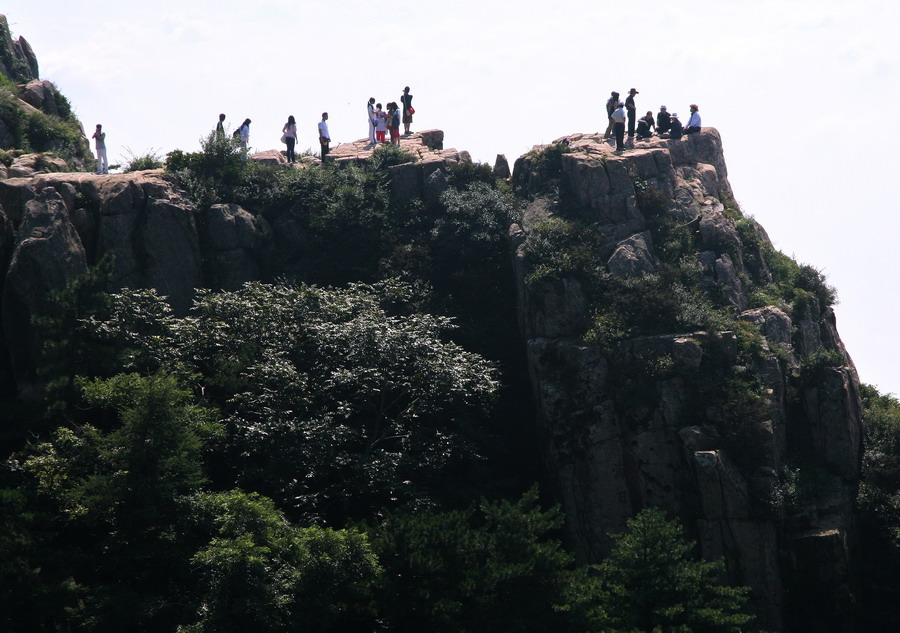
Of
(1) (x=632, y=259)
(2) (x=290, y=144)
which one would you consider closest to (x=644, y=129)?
(1) (x=632, y=259)

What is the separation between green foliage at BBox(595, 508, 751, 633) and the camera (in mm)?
26453

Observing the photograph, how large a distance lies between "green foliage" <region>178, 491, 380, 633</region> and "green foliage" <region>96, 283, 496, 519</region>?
4074 mm

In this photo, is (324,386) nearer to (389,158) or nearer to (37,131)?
(389,158)

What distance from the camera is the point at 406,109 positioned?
5047cm

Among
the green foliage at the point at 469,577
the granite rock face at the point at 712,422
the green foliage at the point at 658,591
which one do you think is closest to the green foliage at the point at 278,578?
the green foliage at the point at 469,577

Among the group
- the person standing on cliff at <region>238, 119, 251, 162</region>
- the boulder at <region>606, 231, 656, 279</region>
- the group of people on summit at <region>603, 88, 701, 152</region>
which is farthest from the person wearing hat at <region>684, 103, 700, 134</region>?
the person standing on cliff at <region>238, 119, 251, 162</region>

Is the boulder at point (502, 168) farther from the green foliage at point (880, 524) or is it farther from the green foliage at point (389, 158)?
the green foliage at point (880, 524)

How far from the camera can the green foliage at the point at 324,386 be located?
31.2 metres

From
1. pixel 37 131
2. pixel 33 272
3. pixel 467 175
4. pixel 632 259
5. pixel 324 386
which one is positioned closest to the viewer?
pixel 324 386

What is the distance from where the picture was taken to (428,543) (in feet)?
88.5

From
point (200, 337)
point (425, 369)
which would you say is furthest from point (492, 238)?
point (200, 337)

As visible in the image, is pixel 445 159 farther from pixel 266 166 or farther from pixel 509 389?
pixel 509 389

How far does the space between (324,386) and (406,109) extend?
835 inches

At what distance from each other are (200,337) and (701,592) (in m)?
16.3
